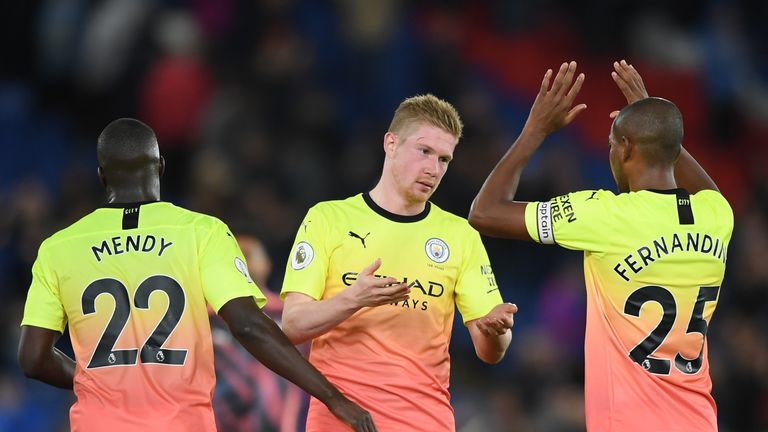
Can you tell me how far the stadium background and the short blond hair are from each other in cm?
330

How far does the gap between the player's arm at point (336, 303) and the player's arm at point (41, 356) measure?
0.96 meters

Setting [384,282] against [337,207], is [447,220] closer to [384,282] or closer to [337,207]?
[337,207]

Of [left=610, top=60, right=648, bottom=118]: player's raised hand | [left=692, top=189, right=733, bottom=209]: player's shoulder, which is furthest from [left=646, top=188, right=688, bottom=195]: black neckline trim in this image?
[left=610, top=60, right=648, bottom=118]: player's raised hand

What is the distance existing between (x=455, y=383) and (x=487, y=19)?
14.3 ft

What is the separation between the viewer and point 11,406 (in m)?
9.30

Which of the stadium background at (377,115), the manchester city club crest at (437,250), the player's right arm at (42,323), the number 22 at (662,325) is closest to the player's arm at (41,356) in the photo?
the player's right arm at (42,323)

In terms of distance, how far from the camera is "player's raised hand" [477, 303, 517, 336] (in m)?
5.04

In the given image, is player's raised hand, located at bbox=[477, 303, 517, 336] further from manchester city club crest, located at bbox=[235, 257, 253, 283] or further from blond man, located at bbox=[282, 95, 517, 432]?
manchester city club crest, located at bbox=[235, 257, 253, 283]

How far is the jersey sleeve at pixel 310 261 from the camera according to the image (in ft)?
17.7

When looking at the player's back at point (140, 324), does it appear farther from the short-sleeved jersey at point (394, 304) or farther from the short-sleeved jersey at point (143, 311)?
the short-sleeved jersey at point (394, 304)

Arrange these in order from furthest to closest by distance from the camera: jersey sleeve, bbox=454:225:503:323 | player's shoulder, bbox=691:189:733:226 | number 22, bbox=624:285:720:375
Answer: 1. jersey sleeve, bbox=454:225:503:323
2. player's shoulder, bbox=691:189:733:226
3. number 22, bbox=624:285:720:375

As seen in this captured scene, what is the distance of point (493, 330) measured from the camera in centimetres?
513

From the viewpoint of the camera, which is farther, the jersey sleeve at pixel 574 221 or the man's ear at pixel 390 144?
the man's ear at pixel 390 144

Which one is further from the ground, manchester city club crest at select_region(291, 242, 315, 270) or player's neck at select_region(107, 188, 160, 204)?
player's neck at select_region(107, 188, 160, 204)
